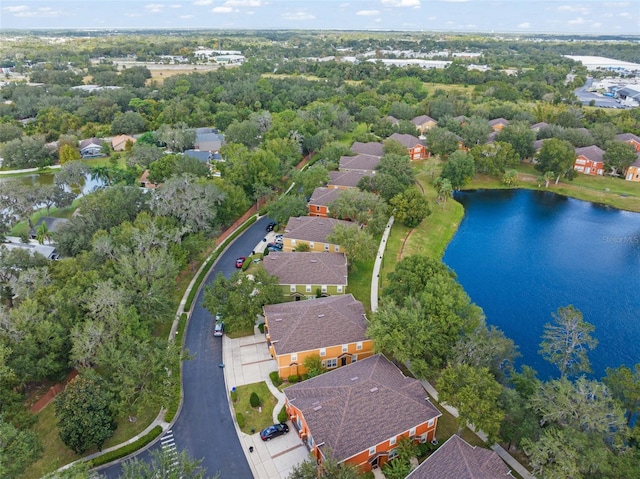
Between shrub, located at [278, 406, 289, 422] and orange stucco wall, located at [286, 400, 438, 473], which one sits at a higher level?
orange stucco wall, located at [286, 400, 438, 473]

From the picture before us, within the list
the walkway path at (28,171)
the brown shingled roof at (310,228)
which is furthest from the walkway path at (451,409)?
the walkway path at (28,171)

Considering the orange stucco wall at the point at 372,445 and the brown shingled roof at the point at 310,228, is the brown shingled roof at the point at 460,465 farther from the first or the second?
the brown shingled roof at the point at 310,228

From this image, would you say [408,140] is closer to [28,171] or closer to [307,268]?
[307,268]

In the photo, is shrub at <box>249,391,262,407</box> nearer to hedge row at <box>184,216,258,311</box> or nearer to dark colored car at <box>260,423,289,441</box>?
dark colored car at <box>260,423,289,441</box>

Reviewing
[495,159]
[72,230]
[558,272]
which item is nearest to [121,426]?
[72,230]

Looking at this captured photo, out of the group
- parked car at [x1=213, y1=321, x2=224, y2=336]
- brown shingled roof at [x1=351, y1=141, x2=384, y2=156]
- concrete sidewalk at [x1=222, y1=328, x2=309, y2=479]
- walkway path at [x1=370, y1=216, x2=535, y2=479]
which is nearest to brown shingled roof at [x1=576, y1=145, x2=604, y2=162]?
brown shingled roof at [x1=351, y1=141, x2=384, y2=156]

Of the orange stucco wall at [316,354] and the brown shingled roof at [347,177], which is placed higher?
the brown shingled roof at [347,177]

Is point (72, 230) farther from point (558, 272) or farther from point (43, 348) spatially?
point (558, 272)
